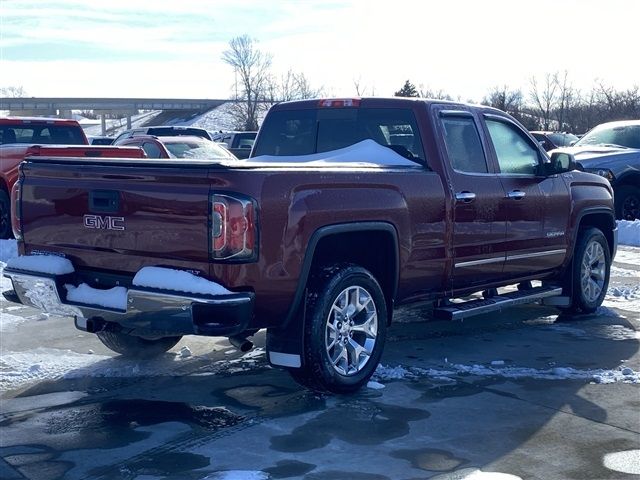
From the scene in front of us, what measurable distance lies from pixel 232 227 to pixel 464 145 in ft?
8.65

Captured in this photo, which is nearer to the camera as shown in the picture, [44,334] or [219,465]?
[219,465]

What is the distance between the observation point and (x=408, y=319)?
324 inches

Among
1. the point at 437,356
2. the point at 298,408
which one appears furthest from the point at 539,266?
the point at 298,408

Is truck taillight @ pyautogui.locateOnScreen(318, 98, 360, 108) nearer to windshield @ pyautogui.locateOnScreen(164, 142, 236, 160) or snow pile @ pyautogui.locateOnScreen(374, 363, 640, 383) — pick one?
snow pile @ pyautogui.locateOnScreen(374, 363, 640, 383)

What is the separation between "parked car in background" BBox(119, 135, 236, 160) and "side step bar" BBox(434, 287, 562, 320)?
10281 millimetres

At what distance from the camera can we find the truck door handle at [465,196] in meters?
6.46

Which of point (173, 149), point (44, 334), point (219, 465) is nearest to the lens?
point (219, 465)

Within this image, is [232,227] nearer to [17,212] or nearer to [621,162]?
[17,212]

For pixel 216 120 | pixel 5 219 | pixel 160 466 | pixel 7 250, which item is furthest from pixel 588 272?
pixel 216 120

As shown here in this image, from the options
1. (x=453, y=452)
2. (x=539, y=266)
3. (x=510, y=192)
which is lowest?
(x=453, y=452)

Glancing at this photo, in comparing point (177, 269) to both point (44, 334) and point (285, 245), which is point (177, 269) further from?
point (44, 334)

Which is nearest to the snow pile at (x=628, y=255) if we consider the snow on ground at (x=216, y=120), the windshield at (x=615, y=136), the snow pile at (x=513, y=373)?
the windshield at (x=615, y=136)

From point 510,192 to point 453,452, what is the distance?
294cm

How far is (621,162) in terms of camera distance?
1443 centimetres
